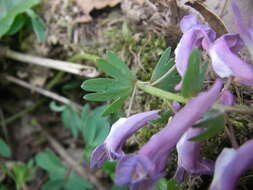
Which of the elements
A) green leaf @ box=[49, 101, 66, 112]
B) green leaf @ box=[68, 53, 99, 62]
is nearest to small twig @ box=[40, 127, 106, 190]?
green leaf @ box=[49, 101, 66, 112]

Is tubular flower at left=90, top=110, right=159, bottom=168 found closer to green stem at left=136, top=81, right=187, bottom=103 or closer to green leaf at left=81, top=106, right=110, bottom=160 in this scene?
green stem at left=136, top=81, right=187, bottom=103

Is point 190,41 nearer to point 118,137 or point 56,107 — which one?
point 118,137

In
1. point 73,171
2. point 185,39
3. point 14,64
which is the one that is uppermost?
point 185,39

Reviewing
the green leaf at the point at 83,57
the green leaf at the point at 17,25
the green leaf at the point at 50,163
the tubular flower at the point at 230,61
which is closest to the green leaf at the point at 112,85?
the tubular flower at the point at 230,61

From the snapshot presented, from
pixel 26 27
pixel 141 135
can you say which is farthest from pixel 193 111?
pixel 26 27

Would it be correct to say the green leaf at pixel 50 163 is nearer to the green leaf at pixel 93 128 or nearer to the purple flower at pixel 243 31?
the green leaf at pixel 93 128

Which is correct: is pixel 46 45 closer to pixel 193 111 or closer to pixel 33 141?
→ pixel 33 141

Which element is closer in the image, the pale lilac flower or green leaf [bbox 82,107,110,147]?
the pale lilac flower
